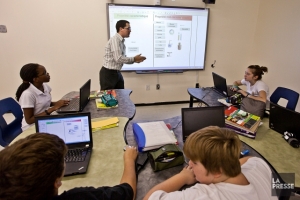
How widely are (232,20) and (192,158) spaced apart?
4.05 meters

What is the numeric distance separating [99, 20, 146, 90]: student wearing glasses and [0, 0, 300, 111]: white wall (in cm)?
62

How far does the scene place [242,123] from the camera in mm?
1681

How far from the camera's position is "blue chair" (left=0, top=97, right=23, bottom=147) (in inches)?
74.0

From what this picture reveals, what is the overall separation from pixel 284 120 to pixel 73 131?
1.65 metres

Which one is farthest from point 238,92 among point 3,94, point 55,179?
point 3,94

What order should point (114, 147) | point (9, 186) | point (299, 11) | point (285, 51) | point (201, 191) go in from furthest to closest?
point (285, 51)
point (299, 11)
point (114, 147)
point (201, 191)
point (9, 186)

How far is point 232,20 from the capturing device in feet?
13.4

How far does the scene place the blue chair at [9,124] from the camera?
1880 mm

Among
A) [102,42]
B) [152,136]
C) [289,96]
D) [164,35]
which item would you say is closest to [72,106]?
[152,136]

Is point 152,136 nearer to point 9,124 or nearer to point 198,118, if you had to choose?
point 198,118

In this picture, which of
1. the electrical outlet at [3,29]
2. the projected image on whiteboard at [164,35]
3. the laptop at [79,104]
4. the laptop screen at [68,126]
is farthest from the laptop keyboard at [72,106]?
the electrical outlet at [3,29]

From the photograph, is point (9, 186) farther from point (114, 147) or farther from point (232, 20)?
point (232, 20)

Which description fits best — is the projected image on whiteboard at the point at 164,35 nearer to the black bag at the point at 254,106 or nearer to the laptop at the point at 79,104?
the laptop at the point at 79,104

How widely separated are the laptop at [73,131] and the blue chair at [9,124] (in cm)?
86
